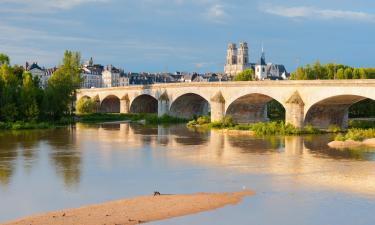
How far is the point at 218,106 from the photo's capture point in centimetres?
5359

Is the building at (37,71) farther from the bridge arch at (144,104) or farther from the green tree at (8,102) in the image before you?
the green tree at (8,102)

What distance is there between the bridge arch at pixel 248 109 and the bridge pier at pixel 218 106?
24.7 inches

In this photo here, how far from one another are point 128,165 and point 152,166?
3.93 feet

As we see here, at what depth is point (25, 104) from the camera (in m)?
51.3

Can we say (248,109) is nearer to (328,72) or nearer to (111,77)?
(328,72)

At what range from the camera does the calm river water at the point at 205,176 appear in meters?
17.3

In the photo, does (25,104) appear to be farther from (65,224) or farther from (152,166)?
(65,224)

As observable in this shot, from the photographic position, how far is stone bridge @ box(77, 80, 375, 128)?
41.4m

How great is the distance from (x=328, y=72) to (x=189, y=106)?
18.0 m

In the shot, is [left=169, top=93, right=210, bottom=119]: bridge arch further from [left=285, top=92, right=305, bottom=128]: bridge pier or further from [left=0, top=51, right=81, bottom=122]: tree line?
[left=285, top=92, right=305, bottom=128]: bridge pier

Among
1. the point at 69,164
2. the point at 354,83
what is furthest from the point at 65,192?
the point at 354,83

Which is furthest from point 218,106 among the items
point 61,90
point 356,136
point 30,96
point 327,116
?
point 356,136

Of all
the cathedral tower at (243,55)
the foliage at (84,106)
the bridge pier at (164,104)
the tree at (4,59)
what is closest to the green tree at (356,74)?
the bridge pier at (164,104)

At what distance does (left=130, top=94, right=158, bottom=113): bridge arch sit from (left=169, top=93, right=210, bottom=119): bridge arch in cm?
945
